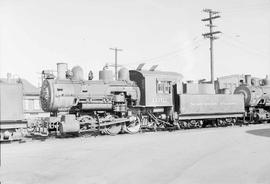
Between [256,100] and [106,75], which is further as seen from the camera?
[256,100]

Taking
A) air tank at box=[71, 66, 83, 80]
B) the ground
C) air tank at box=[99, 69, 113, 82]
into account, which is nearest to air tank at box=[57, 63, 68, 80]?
air tank at box=[71, 66, 83, 80]

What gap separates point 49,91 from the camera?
1795 cm

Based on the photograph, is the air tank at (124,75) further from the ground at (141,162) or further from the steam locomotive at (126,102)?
the ground at (141,162)

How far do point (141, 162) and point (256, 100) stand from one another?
787 inches

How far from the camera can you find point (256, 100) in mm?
28391

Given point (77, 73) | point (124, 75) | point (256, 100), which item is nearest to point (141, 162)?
point (77, 73)

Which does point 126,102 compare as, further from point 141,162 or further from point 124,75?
point 141,162

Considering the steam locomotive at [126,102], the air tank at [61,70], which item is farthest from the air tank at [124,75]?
the air tank at [61,70]

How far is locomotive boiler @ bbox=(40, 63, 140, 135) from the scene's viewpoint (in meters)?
17.9

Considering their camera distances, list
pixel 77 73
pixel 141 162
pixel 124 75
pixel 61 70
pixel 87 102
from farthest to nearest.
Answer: pixel 124 75
pixel 77 73
pixel 61 70
pixel 87 102
pixel 141 162

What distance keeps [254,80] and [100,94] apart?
1613cm

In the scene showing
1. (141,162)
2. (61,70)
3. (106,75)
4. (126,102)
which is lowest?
(141,162)

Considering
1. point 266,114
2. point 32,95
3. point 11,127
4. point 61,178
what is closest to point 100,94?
point 11,127

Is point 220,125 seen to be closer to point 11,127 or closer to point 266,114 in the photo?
point 266,114
